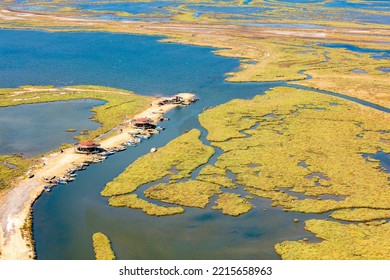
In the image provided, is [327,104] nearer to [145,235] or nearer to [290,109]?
[290,109]

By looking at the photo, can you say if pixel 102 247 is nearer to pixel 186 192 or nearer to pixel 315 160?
pixel 186 192

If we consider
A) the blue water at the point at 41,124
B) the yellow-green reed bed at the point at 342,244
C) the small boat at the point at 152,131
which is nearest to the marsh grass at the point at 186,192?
the yellow-green reed bed at the point at 342,244

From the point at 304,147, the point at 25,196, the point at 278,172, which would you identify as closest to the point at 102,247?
the point at 25,196

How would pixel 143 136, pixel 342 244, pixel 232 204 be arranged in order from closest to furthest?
pixel 342 244
pixel 232 204
pixel 143 136

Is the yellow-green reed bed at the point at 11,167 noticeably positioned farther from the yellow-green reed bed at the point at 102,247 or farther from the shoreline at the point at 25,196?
the yellow-green reed bed at the point at 102,247

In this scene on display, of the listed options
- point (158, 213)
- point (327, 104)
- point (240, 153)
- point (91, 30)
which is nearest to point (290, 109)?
point (327, 104)

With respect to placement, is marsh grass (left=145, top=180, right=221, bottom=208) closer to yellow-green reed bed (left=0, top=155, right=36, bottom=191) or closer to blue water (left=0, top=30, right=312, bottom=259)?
blue water (left=0, top=30, right=312, bottom=259)

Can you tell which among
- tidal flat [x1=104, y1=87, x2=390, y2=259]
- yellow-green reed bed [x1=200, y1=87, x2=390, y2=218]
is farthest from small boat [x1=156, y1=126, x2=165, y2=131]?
yellow-green reed bed [x1=200, y1=87, x2=390, y2=218]
